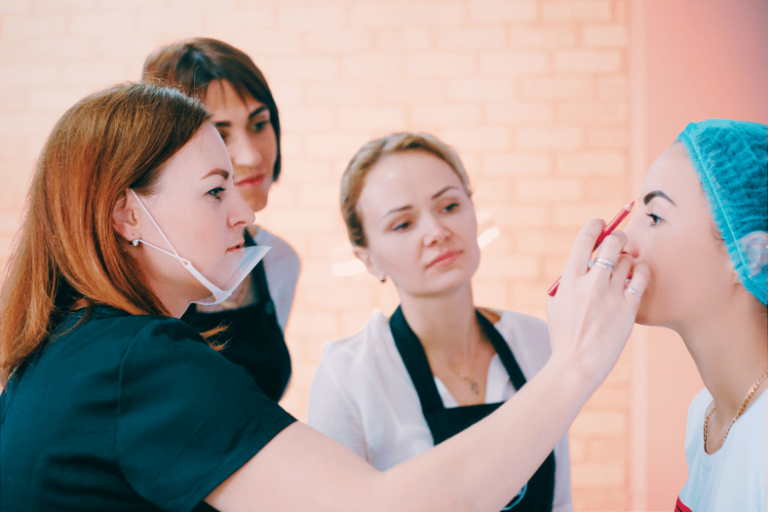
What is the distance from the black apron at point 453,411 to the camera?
4.12 feet

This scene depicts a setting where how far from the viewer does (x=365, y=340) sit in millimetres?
1375

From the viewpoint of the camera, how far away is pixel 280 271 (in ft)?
5.49

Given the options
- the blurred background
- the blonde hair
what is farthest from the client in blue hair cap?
the blurred background

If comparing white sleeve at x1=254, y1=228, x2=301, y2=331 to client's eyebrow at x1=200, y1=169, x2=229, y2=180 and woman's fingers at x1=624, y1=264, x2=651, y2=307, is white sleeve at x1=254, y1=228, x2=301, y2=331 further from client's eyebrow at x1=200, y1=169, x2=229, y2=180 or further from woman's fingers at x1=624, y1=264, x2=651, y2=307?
woman's fingers at x1=624, y1=264, x2=651, y2=307

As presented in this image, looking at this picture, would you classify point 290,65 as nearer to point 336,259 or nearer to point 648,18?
point 336,259

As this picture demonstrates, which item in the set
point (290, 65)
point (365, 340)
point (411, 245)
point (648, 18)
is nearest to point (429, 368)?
point (365, 340)

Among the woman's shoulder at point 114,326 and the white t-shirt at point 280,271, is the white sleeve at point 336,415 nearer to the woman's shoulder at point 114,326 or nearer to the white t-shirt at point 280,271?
the white t-shirt at point 280,271

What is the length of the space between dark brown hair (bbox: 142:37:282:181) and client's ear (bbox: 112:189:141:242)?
2.09ft

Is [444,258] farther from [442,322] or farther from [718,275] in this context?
[718,275]

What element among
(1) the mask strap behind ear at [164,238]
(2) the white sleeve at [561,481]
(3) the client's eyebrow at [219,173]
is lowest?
(2) the white sleeve at [561,481]

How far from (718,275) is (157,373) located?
3.02ft

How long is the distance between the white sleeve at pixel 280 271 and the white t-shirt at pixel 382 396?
33cm

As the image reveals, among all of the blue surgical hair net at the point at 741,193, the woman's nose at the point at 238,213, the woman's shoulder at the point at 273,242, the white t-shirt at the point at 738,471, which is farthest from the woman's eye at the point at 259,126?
Answer: the white t-shirt at the point at 738,471

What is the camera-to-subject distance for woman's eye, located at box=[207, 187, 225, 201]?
0.98 m
